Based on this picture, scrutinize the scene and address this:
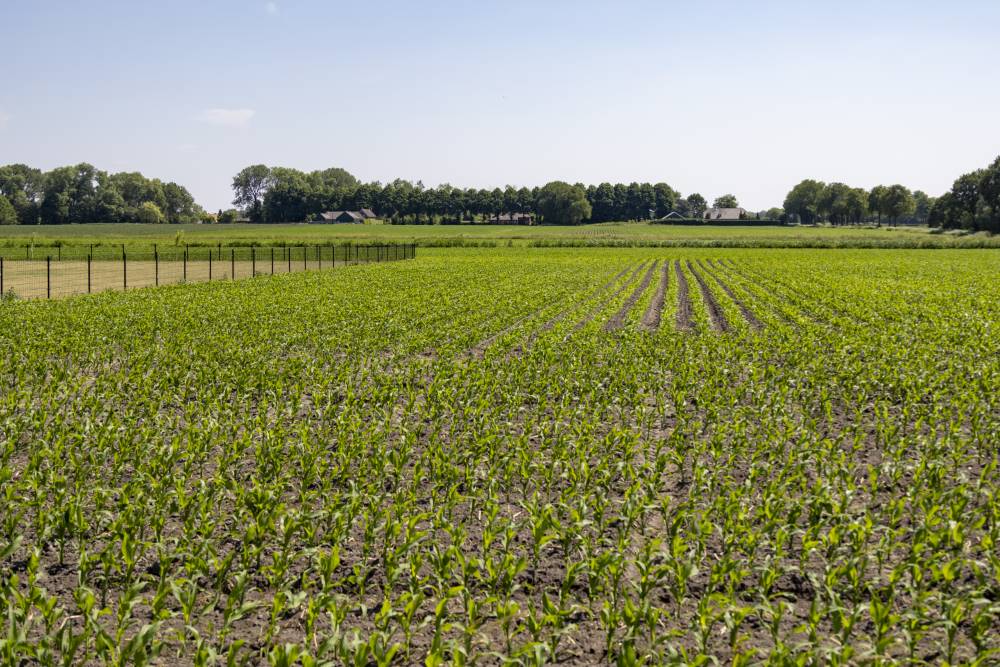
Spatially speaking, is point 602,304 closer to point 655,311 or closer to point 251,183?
point 655,311

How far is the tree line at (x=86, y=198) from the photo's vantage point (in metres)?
139

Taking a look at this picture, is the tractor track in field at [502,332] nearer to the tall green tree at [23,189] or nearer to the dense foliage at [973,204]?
the dense foliage at [973,204]

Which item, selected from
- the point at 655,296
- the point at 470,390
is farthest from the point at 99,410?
the point at 655,296

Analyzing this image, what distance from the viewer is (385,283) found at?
1284 inches

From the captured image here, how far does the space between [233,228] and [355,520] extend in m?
128

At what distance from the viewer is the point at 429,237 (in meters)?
109

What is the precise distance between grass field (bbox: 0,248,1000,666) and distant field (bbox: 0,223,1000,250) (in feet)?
222

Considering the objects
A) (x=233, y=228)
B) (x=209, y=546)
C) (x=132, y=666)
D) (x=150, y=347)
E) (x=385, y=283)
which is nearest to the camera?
(x=132, y=666)

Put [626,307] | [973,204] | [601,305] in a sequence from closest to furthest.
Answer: [626,307], [601,305], [973,204]

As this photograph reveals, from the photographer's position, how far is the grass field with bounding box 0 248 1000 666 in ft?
14.9

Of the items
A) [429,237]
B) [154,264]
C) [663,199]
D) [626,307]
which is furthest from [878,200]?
[626,307]

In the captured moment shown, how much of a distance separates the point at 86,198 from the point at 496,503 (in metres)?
164

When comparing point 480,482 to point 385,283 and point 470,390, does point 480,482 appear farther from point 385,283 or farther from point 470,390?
point 385,283

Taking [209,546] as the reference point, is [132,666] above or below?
below
